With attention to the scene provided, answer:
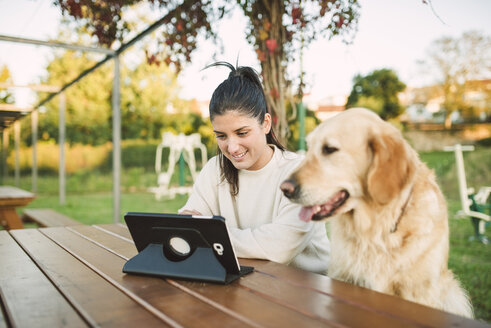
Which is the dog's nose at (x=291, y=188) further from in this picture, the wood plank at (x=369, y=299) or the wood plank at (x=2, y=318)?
the wood plank at (x=2, y=318)

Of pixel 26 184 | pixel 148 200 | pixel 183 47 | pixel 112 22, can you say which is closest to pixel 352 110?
pixel 183 47

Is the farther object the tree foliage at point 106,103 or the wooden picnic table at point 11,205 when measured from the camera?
the tree foliage at point 106,103

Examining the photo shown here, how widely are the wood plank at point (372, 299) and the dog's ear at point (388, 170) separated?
408mm

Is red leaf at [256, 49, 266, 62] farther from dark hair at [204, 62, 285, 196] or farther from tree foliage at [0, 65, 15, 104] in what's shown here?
tree foliage at [0, 65, 15, 104]

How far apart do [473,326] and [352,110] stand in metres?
0.99

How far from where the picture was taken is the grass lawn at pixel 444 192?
11.9 feet

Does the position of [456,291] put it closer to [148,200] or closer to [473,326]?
[473,326]

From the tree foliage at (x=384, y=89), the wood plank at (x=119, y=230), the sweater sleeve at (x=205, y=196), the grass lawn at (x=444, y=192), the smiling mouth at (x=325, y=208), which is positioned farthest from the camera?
the tree foliage at (x=384, y=89)

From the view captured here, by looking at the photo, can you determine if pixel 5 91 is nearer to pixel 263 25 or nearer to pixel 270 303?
pixel 263 25

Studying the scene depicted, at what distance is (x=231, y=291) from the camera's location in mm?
1237

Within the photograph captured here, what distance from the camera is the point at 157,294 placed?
121cm

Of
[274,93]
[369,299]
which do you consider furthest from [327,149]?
[274,93]

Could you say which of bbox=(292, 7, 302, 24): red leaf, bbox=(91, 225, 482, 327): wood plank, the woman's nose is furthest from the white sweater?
bbox=(292, 7, 302, 24): red leaf

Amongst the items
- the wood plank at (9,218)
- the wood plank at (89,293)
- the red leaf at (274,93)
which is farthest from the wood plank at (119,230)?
the wood plank at (9,218)
